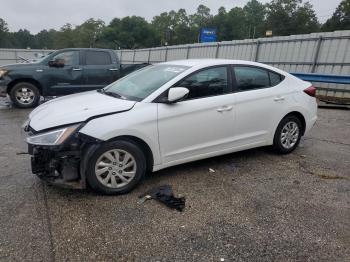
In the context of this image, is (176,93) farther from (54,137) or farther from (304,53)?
(304,53)

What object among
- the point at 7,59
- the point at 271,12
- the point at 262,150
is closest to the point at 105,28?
the point at 271,12

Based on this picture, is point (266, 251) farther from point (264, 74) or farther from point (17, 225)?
point (264, 74)

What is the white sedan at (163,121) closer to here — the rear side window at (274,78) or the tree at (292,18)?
the rear side window at (274,78)

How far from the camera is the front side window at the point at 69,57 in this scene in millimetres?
9875

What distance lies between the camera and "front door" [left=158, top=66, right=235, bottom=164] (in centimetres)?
407

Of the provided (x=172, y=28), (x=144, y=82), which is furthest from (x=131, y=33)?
(x=144, y=82)

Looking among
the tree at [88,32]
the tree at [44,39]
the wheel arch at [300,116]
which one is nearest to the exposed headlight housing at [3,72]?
the wheel arch at [300,116]

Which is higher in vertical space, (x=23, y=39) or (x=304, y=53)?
(x=304, y=53)

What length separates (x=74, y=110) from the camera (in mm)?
3859

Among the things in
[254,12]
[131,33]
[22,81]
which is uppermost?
[254,12]

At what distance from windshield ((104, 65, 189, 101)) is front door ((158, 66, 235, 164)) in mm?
260

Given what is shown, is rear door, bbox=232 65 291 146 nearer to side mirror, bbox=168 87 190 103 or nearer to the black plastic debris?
side mirror, bbox=168 87 190 103

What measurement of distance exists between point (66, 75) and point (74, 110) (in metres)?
6.55

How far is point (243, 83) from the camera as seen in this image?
4.80 m
